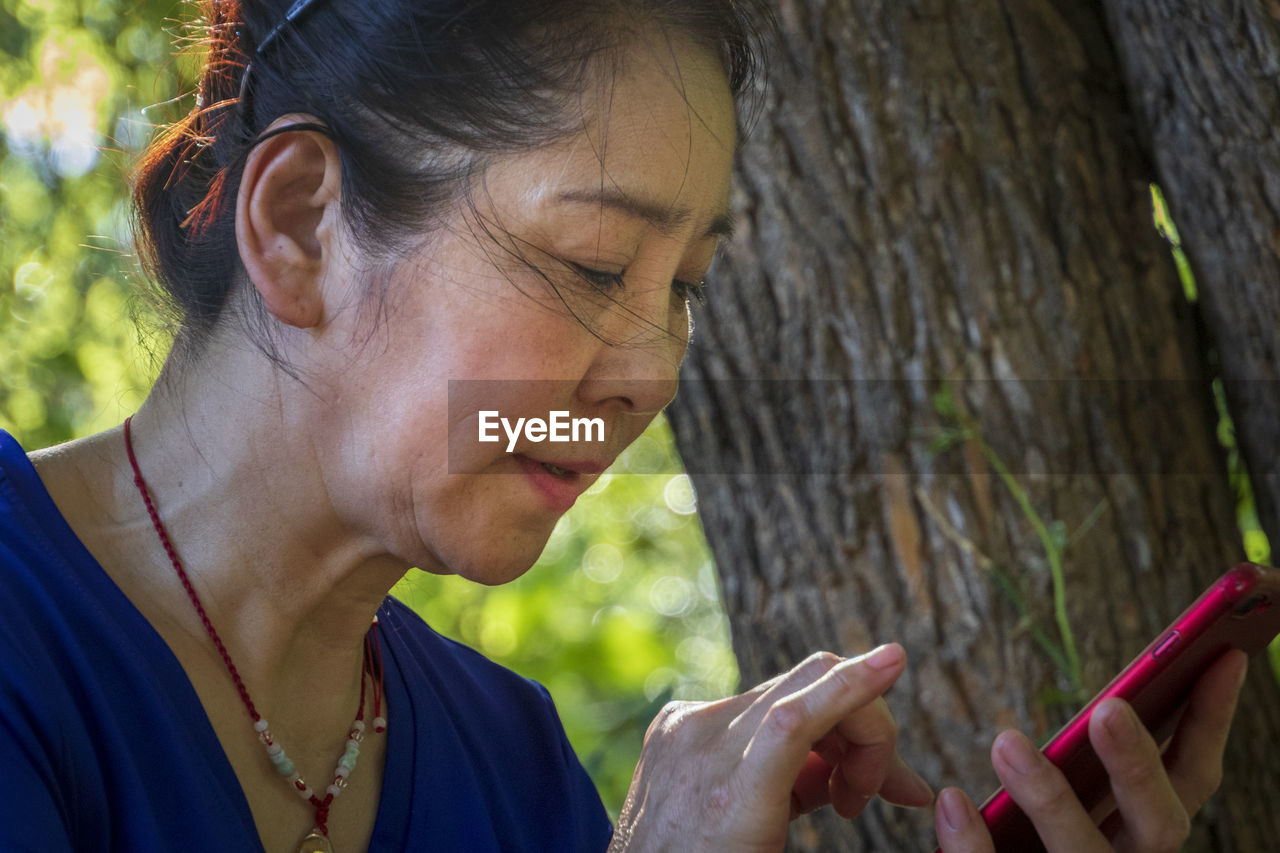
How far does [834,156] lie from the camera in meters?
1.64

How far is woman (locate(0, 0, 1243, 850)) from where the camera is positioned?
3.14 feet

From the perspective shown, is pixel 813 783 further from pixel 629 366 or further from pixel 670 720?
pixel 629 366

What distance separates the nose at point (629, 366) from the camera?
103 cm

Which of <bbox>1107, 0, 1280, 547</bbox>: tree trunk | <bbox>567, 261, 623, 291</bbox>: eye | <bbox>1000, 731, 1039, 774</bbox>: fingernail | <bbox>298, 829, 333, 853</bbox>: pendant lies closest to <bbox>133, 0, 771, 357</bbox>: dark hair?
<bbox>567, 261, 623, 291</bbox>: eye

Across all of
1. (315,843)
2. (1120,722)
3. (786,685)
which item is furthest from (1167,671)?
(315,843)

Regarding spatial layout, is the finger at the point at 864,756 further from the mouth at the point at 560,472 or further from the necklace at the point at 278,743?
the necklace at the point at 278,743

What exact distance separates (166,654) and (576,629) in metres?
3.43

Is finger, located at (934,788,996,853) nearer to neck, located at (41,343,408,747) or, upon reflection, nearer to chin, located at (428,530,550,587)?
chin, located at (428,530,550,587)

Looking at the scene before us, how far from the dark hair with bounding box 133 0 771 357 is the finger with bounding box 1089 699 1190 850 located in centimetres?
76

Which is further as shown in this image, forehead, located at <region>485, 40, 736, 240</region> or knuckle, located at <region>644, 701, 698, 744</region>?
knuckle, located at <region>644, 701, 698, 744</region>

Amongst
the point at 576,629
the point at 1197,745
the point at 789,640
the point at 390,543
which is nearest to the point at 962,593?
the point at 789,640

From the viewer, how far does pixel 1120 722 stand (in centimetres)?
102

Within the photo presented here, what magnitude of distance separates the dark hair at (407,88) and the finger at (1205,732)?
33.5 inches

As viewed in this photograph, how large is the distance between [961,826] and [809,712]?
24 cm
